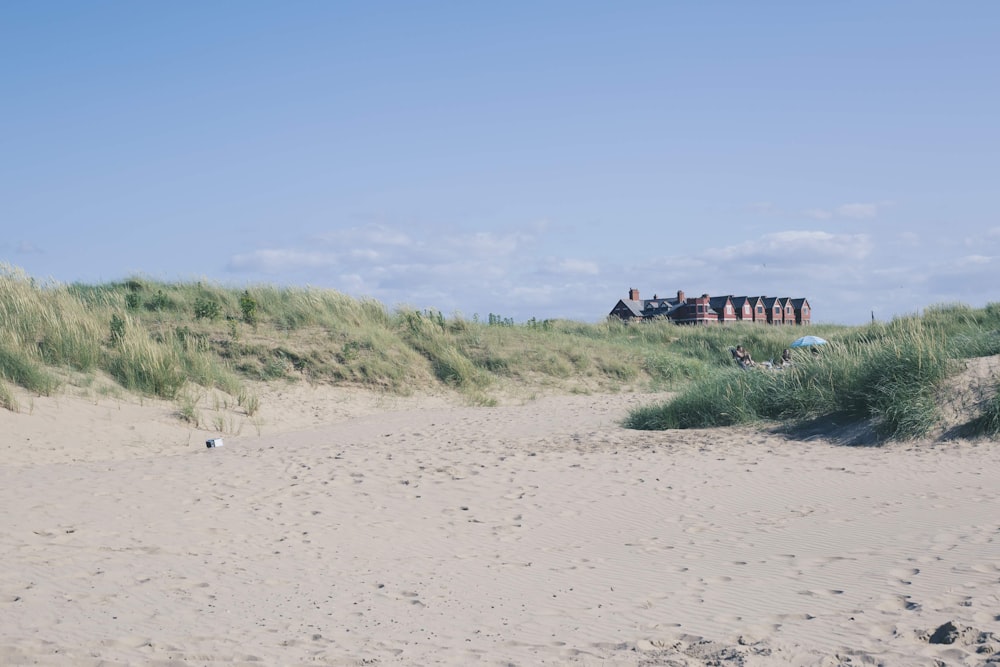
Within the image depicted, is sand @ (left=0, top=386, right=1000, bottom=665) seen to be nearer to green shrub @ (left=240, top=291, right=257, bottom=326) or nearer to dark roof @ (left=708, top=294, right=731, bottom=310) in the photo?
green shrub @ (left=240, top=291, right=257, bottom=326)

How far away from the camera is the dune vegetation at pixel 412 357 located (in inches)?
480

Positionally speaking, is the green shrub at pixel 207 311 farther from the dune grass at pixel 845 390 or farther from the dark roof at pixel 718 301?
the dark roof at pixel 718 301

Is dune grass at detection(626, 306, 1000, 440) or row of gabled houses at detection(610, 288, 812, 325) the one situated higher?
row of gabled houses at detection(610, 288, 812, 325)

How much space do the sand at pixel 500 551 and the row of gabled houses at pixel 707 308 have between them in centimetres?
5526

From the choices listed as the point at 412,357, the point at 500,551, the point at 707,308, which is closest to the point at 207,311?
the point at 412,357

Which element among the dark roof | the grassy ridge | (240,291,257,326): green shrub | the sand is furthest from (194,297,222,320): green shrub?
the dark roof

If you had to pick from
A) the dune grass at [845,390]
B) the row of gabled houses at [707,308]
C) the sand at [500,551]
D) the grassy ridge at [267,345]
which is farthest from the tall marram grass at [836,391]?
the row of gabled houses at [707,308]

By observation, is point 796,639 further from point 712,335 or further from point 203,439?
point 712,335

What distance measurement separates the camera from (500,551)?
7000 millimetres

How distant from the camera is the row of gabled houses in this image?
68.9 meters

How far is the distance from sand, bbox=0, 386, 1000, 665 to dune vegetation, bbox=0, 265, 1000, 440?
3.50 ft

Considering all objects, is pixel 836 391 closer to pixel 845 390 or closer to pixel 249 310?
pixel 845 390

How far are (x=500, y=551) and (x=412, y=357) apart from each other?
548 inches

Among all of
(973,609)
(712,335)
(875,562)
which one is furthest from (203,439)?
(712,335)
